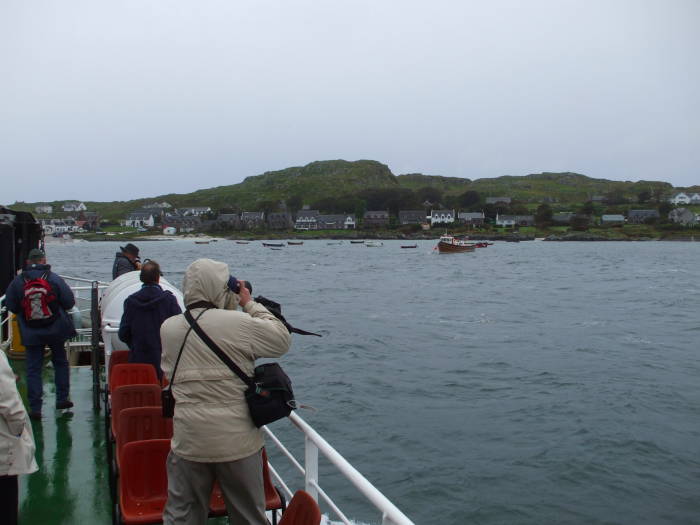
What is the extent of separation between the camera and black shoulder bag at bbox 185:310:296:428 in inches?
115

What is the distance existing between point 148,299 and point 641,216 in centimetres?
16568

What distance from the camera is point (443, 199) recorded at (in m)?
188

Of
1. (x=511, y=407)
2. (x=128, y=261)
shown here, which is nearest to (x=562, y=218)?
(x=511, y=407)

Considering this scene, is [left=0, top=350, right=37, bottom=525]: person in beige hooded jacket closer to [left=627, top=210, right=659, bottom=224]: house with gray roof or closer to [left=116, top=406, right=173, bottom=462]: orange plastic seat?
[left=116, top=406, right=173, bottom=462]: orange plastic seat

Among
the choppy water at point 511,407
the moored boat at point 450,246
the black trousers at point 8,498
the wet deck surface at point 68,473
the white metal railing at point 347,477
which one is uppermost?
the white metal railing at point 347,477

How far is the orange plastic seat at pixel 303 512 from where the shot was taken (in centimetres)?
271

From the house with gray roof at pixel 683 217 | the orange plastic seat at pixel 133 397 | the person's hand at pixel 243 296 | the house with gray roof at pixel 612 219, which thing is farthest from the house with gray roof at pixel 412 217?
the person's hand at pixel 243 296

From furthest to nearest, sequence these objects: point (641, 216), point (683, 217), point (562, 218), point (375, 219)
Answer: point (375, 219) → point (562, 218) → point (641, 216) → point (683, 217)

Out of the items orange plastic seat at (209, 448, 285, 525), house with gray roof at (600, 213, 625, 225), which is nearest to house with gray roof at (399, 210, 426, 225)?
house with gray roof at (600, 213, 625, 225)

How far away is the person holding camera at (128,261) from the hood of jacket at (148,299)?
10.4ft

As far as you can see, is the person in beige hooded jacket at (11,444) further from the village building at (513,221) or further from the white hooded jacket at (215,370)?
the village building at (513,221)

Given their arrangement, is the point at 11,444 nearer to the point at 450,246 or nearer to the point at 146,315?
the point at 146,315

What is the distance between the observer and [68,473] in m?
5.34

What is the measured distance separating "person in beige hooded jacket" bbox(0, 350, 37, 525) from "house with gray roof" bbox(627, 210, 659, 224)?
6512 inches
